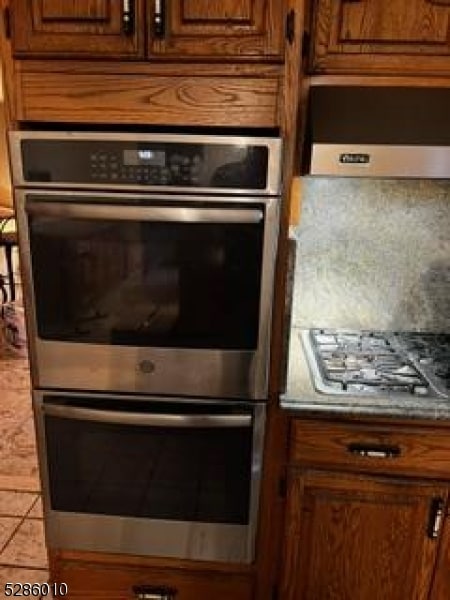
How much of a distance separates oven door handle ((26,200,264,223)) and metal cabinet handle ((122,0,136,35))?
39cm

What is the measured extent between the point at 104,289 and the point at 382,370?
2.78 feet

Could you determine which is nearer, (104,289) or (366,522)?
(104,289)

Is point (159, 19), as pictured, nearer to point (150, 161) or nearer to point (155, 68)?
point (155, 68)

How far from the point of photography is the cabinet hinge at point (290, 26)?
1101mm

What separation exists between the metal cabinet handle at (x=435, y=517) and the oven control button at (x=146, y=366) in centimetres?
83

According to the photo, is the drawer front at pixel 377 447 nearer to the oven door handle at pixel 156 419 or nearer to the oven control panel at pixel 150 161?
the oven door handle at pixel 156 419

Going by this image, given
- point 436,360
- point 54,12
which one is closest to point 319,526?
point 436,360

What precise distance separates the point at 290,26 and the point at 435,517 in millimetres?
1289

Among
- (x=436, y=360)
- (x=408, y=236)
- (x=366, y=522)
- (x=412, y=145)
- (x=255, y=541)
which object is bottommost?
(x=255, y=541)

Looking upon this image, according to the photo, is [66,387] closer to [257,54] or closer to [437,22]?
[257,54]

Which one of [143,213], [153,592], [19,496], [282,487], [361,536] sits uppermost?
[143,213]

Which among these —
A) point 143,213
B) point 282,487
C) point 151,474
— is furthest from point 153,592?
point 143,213

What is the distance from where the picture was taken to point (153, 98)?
3.82ft

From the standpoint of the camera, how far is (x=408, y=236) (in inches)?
68.7
